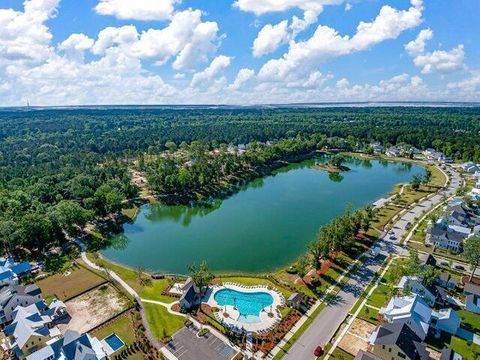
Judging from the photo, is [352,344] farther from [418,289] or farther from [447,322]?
[418,289]

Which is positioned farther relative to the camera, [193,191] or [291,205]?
[193,191]

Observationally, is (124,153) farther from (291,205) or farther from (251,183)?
(291,205)

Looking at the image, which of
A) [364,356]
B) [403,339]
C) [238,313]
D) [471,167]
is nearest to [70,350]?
[238,313]

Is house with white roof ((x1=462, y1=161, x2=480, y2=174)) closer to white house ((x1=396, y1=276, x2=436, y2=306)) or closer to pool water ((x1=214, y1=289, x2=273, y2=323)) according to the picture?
white house ((x1=396, y1=276, x2=436, y2=306))

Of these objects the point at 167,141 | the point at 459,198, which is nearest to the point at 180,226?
the point at 459,198

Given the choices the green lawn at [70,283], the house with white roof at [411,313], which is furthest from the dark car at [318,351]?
the green lawn at [70,283]

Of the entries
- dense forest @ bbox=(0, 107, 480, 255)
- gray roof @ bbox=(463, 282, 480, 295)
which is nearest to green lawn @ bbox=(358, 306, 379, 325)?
gray roof @ bbox=(463, 282, 480, 295)
